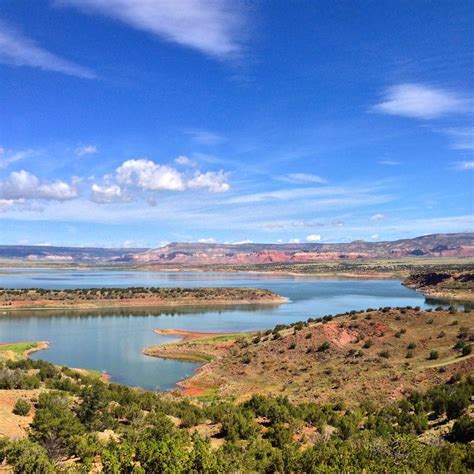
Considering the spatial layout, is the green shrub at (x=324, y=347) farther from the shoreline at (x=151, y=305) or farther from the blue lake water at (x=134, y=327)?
the shoreline at (x=151, y=305)

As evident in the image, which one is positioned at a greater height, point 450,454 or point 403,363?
point 450,454

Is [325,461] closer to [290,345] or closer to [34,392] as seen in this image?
[34,392]

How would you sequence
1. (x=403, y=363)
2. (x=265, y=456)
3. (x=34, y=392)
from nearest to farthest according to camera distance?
(x=265, y=456)
(x=34, y=392)
(x=403, y=363)

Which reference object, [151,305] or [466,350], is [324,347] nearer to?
[466,350]

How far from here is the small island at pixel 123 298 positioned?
88.4 m

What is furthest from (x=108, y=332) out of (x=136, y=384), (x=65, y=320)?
(x=136, y=384)

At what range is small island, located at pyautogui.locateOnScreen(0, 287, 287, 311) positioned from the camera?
290 ft

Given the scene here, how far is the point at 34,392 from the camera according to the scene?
23.1 m

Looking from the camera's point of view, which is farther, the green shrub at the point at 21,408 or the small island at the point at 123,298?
the small island at the point at 123,298

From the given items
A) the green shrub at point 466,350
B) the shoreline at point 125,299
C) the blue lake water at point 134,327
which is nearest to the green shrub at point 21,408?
the blue lake water at point 134,327

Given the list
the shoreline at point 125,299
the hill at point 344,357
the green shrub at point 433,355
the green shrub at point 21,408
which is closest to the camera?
the green shrub at point 21,408

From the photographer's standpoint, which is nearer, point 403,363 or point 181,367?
point 403,363

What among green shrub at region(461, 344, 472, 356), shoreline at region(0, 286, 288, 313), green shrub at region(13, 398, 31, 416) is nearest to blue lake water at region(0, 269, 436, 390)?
shoreline at region(0, 286, 288, 313)

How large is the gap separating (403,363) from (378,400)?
7345 mm
